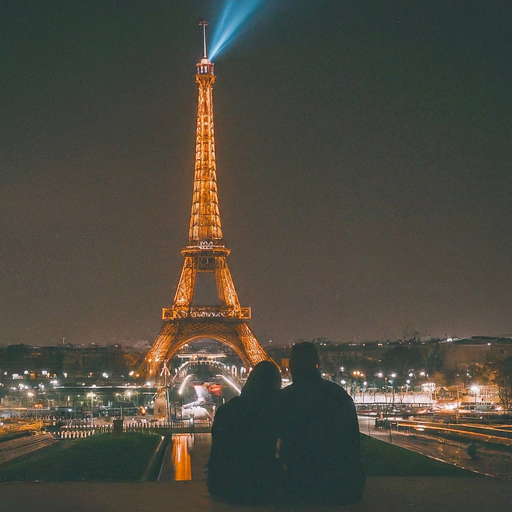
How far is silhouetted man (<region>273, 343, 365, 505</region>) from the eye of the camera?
9.23 m

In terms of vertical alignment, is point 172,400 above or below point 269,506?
above

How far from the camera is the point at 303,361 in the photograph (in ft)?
31.3

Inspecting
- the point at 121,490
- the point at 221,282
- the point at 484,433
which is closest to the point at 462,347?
the point at 221,282

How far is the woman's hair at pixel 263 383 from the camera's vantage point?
971 cm

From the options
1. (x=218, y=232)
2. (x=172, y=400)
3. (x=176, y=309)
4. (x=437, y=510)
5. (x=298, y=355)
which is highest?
(x=218, y=232)

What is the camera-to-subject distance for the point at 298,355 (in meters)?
9.58

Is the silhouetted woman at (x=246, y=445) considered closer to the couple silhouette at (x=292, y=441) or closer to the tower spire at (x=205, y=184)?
the couple silhouette at (x=292, y=441)

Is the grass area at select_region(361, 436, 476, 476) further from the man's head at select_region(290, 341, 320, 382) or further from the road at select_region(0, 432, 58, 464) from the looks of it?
the road at select_region(0, 432, 58, 464)

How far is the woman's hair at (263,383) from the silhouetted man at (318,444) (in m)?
0.36

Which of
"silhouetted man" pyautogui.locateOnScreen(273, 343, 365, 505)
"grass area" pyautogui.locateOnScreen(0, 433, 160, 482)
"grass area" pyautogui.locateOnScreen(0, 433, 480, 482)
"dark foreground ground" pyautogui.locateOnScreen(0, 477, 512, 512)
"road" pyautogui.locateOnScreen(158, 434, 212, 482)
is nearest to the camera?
"silhouetted man" pyautogui.locateOnScreen(273, 343, 365, 505)

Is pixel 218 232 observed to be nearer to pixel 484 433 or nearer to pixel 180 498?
pixel 484 433

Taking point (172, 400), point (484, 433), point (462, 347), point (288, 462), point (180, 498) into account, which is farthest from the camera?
point (462, 347)

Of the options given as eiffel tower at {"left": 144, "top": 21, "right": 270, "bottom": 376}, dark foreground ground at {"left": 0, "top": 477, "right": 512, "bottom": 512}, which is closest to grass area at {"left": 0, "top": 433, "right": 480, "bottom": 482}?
dark foreground ground at {"left": 0, "top": 477, "right": 512, "bottom": 512}

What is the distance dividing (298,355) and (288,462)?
1.10 meters
